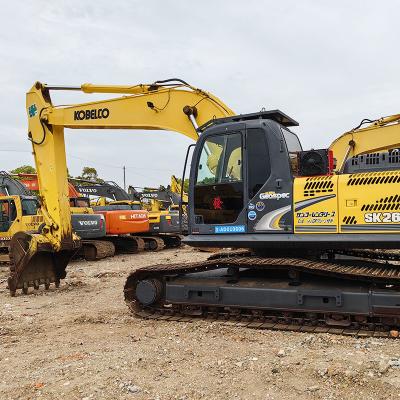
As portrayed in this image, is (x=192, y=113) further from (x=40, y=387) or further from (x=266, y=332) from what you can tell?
(x=40, y=387)

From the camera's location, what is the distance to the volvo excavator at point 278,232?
18.4ft

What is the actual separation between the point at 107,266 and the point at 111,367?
9569mm

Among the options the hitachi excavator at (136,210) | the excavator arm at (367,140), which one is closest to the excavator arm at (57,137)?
the excavator arm at (367,140)

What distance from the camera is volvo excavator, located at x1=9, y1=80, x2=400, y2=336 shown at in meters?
5.62

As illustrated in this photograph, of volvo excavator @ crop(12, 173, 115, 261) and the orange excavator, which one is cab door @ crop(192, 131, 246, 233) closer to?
volvo excavator @ crop(12, 173, 115, 261)

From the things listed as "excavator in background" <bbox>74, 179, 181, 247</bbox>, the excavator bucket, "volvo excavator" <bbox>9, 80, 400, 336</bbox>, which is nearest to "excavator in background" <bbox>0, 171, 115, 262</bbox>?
"excavator in background" <bbox>74, 179, 181, 247</bbox>

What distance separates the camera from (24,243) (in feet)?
29.8

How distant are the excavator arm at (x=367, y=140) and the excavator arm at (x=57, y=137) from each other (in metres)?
4.46

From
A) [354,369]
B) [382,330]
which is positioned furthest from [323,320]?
[354,369]

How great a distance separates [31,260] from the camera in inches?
358

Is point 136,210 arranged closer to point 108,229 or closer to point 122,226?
point 122,226

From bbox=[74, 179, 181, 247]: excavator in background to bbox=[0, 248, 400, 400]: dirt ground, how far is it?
39.8 ft

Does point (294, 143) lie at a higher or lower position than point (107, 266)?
higher

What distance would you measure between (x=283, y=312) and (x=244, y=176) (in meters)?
1.78
